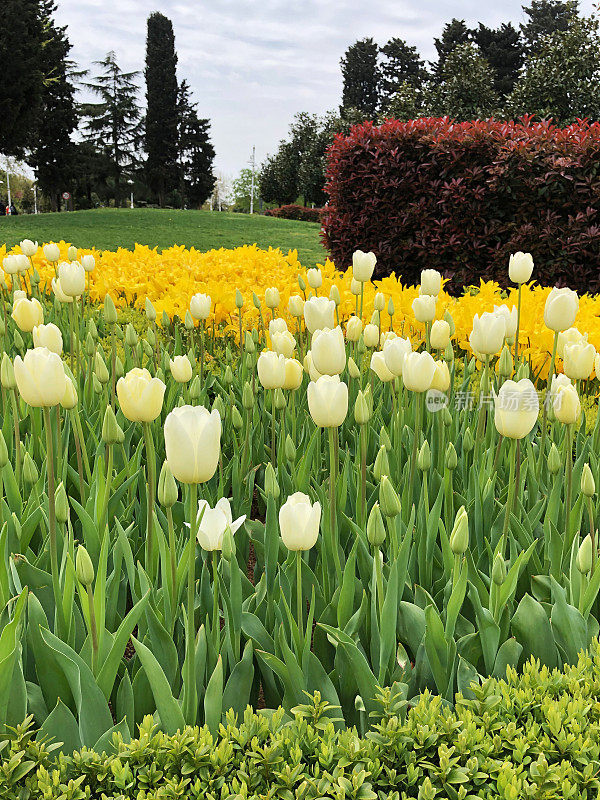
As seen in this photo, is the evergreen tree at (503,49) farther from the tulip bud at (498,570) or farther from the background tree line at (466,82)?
the tulip bud at (498,570)

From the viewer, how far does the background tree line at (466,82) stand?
14648mm

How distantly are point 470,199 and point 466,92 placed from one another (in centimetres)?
1217

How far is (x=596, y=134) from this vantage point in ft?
21.2

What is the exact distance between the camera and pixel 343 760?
1289mm

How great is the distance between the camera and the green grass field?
19.0m

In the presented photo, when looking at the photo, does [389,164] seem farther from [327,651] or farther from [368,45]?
[368,45]

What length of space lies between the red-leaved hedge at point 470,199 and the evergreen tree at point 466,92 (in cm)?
1079

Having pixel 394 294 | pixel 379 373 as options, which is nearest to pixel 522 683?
pixel 379 373

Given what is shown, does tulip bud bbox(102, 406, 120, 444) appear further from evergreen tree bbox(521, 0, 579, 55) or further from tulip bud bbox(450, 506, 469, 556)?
evergreen tree bbox(521, 0, 579, 55)

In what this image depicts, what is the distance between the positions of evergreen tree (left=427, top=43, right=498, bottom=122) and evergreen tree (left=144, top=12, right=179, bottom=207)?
37549 mm

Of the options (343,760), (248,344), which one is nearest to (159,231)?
(248,344)

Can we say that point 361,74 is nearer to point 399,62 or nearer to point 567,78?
point 399,62

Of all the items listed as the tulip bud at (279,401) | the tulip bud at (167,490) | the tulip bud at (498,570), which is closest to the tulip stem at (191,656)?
the tulip bud at (167,490)

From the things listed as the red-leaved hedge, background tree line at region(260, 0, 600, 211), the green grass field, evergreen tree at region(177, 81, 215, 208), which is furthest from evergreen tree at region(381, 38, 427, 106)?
the red-leaved hedge
